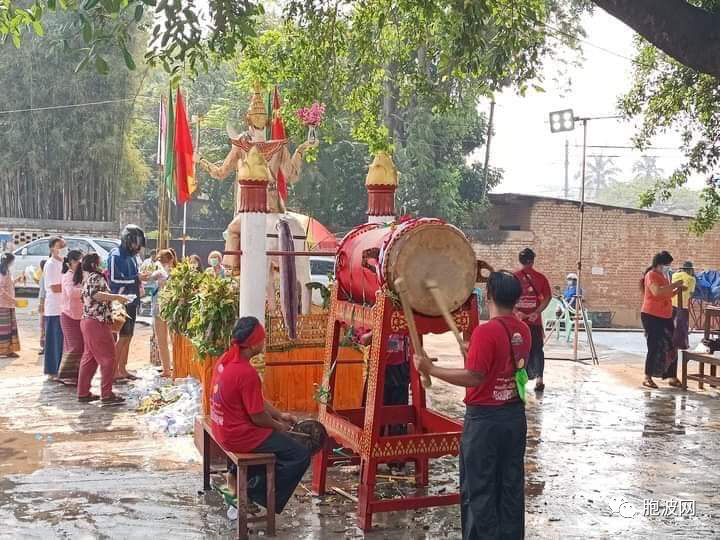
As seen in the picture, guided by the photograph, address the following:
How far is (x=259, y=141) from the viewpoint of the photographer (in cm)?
970

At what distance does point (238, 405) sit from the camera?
17.6 ft

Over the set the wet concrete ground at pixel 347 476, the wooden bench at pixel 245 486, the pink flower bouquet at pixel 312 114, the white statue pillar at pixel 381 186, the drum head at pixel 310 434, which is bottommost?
the wet concrete ground at pixel 347 476

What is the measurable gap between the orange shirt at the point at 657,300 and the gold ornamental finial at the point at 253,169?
6.03 metres

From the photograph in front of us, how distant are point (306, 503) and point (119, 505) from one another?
1.36 m

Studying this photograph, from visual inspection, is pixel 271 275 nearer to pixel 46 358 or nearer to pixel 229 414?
pixel 46 358

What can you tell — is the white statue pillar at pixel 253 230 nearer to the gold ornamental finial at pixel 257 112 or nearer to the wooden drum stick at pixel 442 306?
the gold ornamental finial at pixel 257 112

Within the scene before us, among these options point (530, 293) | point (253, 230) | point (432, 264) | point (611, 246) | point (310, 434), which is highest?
point (611, 246)

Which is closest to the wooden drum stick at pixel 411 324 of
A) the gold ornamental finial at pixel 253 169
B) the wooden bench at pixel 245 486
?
the wooden bench at pixel 245 486

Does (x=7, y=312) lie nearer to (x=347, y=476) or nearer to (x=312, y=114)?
(x=312, y=114)

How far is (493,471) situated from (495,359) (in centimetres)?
65

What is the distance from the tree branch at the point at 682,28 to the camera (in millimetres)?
6102

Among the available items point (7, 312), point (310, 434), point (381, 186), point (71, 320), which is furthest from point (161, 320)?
point (310, 434)

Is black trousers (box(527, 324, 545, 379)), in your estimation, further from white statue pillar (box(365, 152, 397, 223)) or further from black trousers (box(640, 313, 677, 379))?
white statue pillar (box(365, 152, 397, 223))

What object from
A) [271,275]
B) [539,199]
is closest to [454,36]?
[271,275]
